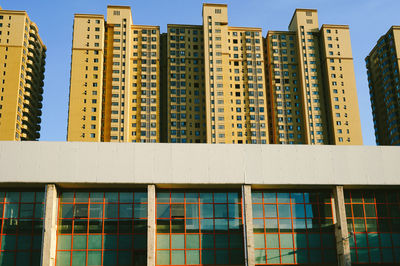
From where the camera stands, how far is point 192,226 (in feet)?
135

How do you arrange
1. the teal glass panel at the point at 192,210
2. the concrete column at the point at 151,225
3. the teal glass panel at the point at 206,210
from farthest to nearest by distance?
the teal glass panel at the point at 206,210
the teal glass panel at the point at 192,210
the concrete column at the point at 151,225

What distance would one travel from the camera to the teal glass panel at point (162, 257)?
39.8m

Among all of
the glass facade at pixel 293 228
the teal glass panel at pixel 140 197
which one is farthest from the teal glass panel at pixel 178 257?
the glass facade at pixel 293 228

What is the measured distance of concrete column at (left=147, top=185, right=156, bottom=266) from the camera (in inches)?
1521

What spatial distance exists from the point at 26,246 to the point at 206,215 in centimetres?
1585

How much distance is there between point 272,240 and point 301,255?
2925 millimetres

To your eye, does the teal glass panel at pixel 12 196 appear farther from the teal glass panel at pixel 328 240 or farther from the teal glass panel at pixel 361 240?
the teal glass panel at pixel 361 240

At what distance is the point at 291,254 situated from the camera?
41.0 m

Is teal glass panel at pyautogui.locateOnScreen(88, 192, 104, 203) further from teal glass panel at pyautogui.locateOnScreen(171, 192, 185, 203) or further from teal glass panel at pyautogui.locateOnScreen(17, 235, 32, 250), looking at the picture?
teal glass panel at pyautogui.locateOnScreen(171, 192, 185, 203)

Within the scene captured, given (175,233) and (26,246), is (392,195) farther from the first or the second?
(26,246)

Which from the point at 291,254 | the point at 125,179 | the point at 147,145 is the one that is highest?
the point at 147,145

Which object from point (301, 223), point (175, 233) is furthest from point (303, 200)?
point (175, 233)

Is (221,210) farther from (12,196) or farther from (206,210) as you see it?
(12,196)

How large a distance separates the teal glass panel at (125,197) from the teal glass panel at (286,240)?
1417 cm
